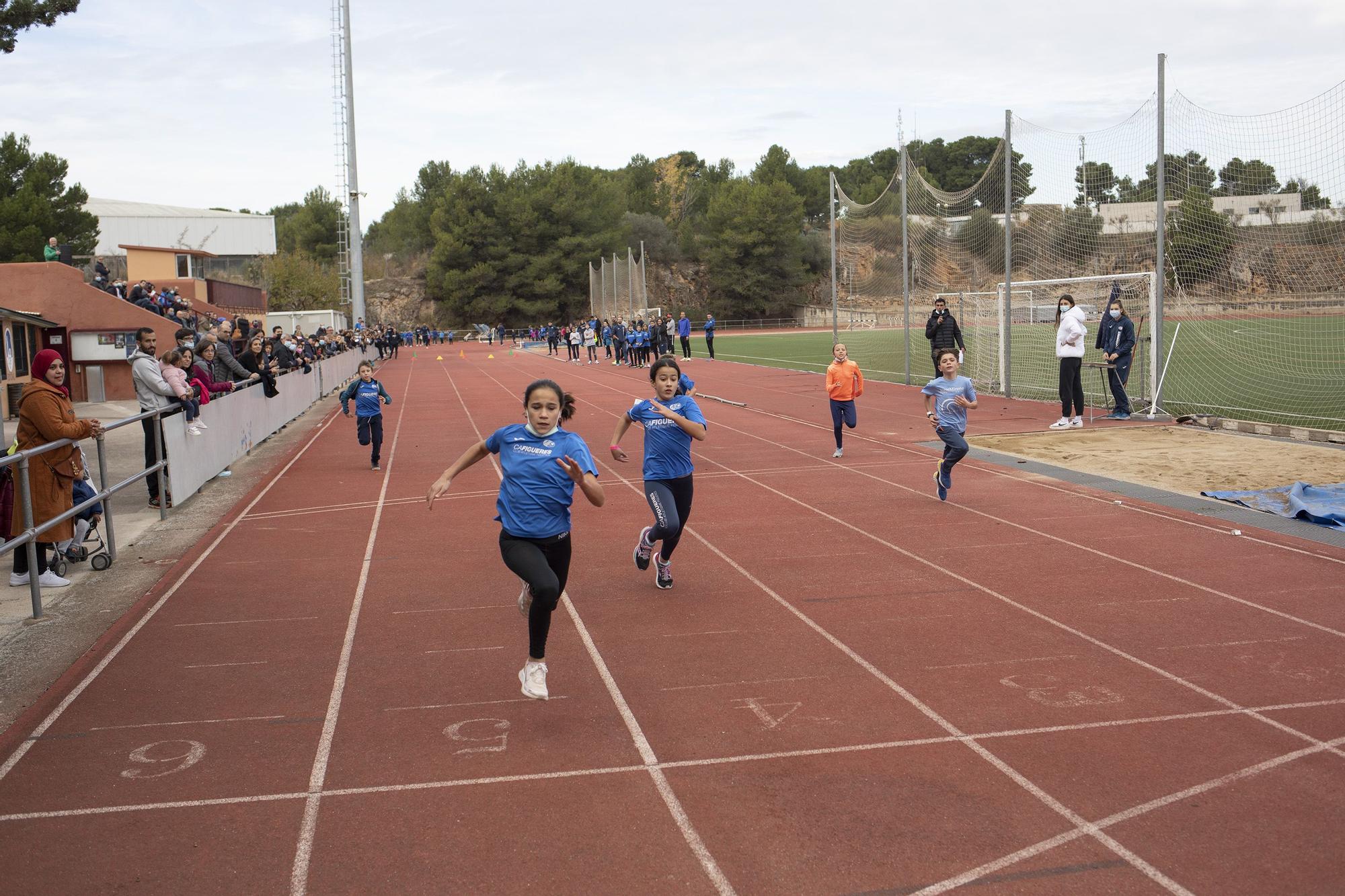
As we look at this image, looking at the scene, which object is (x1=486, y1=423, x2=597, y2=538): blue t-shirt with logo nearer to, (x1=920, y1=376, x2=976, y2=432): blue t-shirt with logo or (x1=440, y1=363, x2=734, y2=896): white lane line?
(x1=440, y1=363, x2=734, y2=896): white lane line

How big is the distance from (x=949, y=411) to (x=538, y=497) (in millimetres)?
6753

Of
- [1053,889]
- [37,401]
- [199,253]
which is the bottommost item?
[1053,889]

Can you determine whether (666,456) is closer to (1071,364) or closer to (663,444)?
(663,444)

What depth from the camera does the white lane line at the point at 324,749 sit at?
14.2 ft

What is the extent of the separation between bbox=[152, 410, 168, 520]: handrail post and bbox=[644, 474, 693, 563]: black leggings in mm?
5935

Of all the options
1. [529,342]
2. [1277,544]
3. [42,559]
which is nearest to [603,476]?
[42,559]

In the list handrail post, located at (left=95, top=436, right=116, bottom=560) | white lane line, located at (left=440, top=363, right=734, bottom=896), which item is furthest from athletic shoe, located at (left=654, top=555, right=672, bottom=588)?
handrail post, located at (left=95, top=436, right=116, bottom=560)

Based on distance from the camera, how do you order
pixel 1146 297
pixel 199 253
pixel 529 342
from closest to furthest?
pixel 1146 297 → pixel 199 253 → pixel 529 342

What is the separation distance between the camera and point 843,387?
14.9 m

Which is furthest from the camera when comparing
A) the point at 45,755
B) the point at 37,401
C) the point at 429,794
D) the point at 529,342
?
the point at 529,342

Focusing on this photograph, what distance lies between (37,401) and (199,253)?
51179 mm

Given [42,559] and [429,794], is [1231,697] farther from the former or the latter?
[42,559]

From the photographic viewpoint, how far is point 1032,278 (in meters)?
26.3

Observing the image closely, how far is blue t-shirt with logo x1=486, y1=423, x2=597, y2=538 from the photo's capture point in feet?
19.8
